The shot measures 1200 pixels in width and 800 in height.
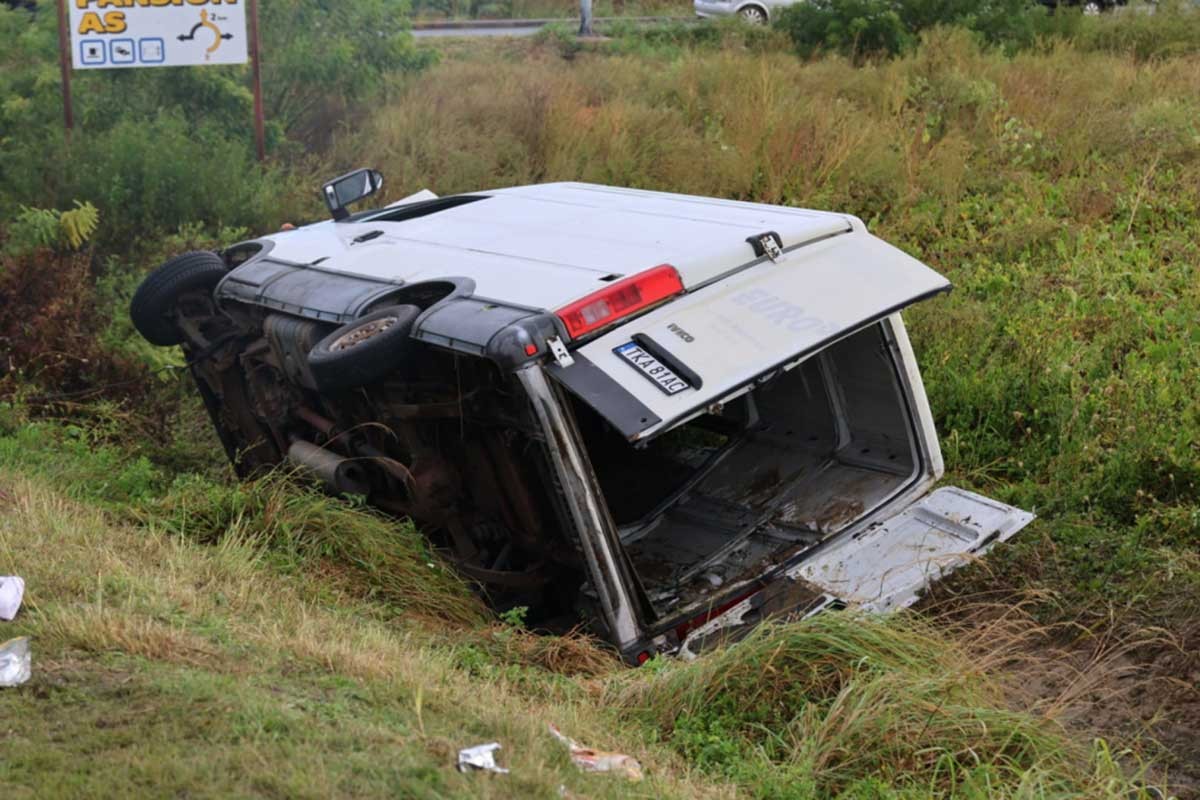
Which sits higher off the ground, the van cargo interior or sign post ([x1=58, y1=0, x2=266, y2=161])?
sign post ([x1=58, y1=0, x2=266, y2=161])

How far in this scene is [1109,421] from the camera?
6.51 meters

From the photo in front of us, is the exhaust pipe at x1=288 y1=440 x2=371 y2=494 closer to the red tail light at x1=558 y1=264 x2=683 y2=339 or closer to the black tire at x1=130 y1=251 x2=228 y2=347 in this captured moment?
the black tire at x1=130 y1=251 x2=228 y2=347

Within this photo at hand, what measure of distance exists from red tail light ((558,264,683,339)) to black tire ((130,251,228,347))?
2.36m

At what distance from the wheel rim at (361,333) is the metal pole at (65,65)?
6.71 meters

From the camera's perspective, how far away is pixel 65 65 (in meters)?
10.8

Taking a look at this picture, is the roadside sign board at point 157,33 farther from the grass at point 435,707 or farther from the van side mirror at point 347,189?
the grass at point 435,707

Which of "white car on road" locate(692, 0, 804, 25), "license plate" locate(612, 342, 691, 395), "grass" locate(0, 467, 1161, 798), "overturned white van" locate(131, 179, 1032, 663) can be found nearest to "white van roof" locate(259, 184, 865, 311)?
"overturned white van" locate(131, 179, 1032, 663)

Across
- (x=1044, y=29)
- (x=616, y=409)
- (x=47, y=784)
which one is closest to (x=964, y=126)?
(x=1044, y=29)

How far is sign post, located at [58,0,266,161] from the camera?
34.6 ft

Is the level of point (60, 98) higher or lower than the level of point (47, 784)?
higher

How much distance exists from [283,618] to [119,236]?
6.10 m

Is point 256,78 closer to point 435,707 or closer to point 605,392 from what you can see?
point 605,392

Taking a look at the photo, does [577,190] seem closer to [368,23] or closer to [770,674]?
[770,674]

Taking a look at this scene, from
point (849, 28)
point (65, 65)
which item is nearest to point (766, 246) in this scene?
point (65, 65)
